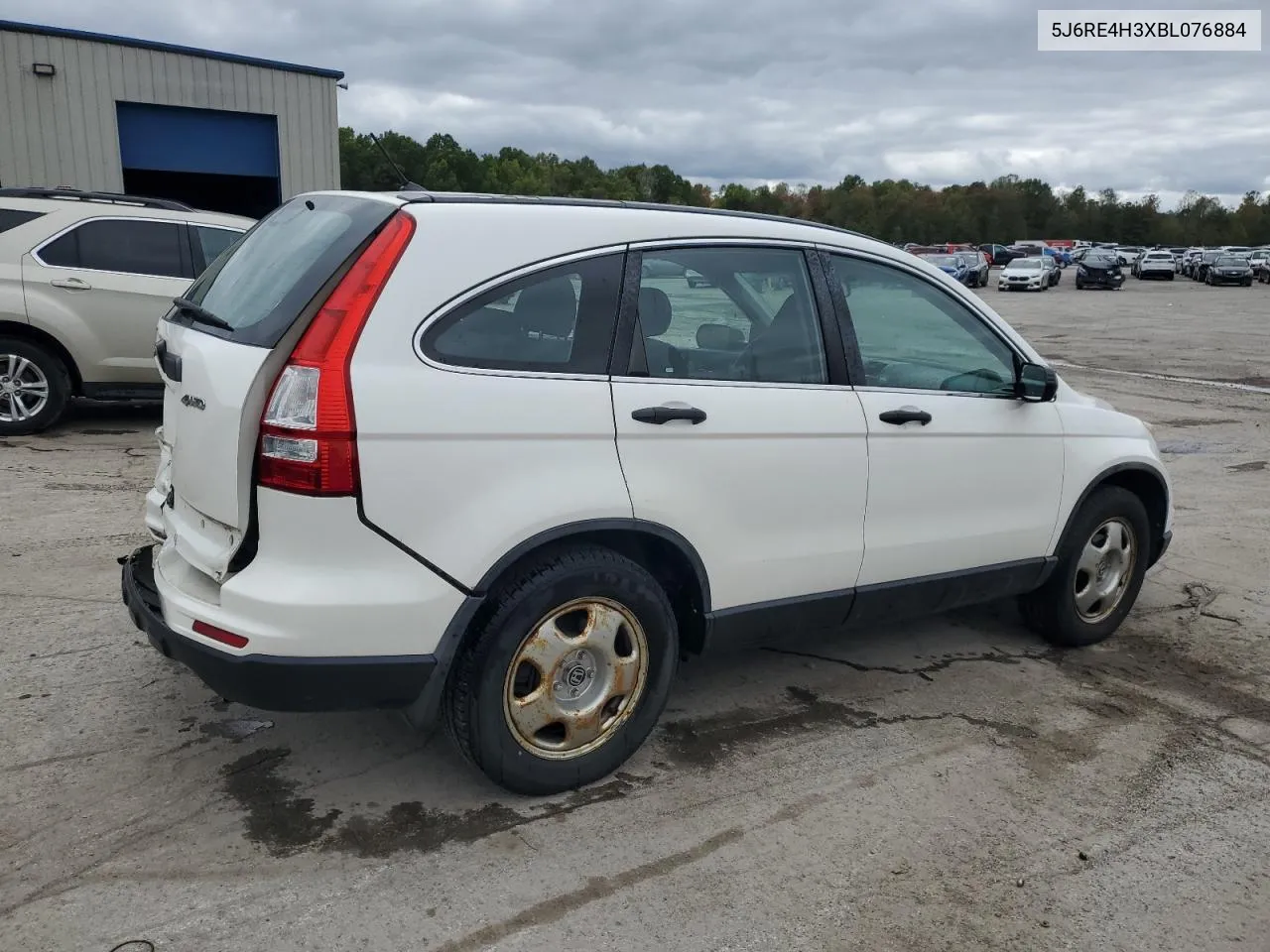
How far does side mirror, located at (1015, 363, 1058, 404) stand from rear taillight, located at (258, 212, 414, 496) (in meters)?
2.64

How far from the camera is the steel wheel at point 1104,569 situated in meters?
4.84

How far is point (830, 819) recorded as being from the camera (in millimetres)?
3346

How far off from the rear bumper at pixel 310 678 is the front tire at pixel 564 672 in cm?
20

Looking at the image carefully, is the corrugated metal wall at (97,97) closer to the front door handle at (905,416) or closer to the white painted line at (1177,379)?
the white painted line at (1177,379)

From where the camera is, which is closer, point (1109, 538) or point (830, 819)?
point (830, 819)

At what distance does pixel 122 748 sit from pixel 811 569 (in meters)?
2.39

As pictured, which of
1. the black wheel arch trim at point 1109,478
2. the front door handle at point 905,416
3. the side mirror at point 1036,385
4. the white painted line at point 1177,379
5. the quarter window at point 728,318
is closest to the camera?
the quarter window at point 728,318

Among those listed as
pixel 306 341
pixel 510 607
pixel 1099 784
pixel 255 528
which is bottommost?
pixel 1099 784

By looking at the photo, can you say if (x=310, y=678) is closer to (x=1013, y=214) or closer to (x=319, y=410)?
(x=319, y=410)

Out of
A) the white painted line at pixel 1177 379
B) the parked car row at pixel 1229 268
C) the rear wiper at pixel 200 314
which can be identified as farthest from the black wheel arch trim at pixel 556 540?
the parked car row at pixel 1229 268

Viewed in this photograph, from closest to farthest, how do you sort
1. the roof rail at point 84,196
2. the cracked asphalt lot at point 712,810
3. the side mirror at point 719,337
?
the cracked asphalt lot at point 712,810 → the side mirror at point 719,337 → the roof rail at point 84,196

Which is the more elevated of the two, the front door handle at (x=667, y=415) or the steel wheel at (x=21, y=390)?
the front door handle at (x=667, y=415)

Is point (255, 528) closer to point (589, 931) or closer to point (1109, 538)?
point (589, 931)

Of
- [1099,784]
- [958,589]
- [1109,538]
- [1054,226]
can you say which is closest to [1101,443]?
[1109,538]
